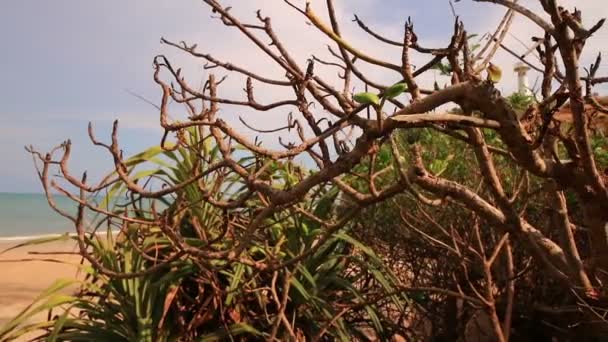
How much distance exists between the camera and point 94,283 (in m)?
3.13

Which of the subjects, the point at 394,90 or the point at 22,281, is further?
the point at 22,281

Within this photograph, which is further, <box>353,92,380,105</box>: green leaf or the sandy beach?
the sandy beach

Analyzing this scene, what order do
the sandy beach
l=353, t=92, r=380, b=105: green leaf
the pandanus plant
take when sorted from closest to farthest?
l=353, t=92, r=380, b=105: green leaf < the pandanus plant < the sandy beach

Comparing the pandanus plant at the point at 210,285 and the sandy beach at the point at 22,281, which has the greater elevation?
the sandy beach at the point at 22,281

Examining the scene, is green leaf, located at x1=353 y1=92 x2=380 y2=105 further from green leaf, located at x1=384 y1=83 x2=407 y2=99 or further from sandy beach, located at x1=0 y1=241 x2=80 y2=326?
sandy beach, located at x1=0 y1=241 x2=80 y2=326

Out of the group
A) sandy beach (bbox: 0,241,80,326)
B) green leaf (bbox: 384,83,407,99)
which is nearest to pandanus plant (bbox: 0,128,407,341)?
green leaf (bbox: 384,83,407,99)

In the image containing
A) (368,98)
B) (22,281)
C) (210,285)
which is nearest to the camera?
(368,98)

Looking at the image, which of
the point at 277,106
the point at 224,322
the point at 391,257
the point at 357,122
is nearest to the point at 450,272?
the point at 391,257

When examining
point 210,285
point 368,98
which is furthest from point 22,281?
point 368,98

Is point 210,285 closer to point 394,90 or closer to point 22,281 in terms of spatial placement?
point 394,90

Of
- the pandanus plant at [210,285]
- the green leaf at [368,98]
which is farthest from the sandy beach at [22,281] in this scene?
the green leaf at [368,98]

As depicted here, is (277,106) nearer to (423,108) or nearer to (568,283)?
(423,108)

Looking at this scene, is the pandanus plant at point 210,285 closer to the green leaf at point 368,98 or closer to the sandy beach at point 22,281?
the green leaf at point 368,98

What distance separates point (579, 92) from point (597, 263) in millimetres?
719
